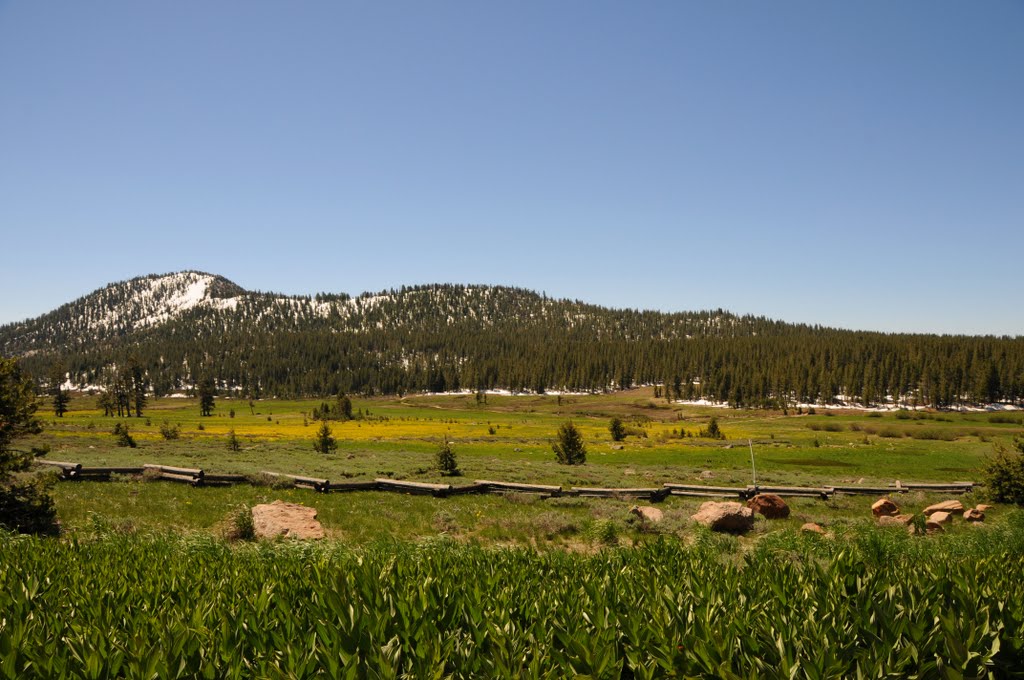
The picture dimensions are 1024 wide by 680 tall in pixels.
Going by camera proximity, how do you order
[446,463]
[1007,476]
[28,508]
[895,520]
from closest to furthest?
[28,508] → [895,520] → [1007,476] → [446,463]

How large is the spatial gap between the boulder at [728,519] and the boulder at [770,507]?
11.5ft

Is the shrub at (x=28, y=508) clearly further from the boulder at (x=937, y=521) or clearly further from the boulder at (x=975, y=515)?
the boulder at (x=975, y=515)

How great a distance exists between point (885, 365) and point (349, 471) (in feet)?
527

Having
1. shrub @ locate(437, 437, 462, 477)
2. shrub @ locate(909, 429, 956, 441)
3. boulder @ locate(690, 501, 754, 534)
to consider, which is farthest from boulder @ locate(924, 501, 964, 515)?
shrub @ locate(909, 429, 956, 441)

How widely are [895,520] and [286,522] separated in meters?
25.2

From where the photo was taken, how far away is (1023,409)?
12850 centimetres

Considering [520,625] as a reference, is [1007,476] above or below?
below

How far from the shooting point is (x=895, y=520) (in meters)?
23.2

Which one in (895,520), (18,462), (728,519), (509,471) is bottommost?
(509,471)

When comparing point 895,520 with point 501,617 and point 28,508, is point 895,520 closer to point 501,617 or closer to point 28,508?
point 501,617

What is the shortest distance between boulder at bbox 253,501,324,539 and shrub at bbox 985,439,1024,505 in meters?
32.2

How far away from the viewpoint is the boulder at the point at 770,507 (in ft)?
78.9

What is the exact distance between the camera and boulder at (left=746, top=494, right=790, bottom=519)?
78.9ft

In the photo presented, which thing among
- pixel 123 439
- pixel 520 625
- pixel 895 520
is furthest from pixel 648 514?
pixel 123 439
